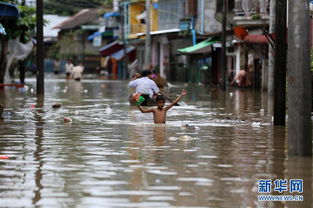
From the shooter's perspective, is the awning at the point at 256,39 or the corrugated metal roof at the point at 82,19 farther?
the corrugated metal roof at the point at 82,19

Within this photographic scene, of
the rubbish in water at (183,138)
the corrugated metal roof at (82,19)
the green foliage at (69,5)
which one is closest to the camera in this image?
the rubbish in water at (183,138)

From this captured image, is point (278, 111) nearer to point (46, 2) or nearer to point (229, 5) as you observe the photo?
point (229, 5)

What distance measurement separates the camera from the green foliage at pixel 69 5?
98.7 m

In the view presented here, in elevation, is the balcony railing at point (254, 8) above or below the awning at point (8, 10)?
above

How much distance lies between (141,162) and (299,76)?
244 cm

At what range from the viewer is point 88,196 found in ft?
28.7

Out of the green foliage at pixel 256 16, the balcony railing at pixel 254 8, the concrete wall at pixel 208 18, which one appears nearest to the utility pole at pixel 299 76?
the balcony railing at pixel 254 8

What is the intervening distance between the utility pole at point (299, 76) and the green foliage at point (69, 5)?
83839 mm

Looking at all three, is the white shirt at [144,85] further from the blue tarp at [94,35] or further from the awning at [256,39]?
the blue tarp at [94,35]

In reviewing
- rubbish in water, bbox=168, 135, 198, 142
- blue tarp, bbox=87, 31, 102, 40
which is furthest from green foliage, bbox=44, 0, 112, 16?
rubbish in water, bbox=168, 135, 198, 142

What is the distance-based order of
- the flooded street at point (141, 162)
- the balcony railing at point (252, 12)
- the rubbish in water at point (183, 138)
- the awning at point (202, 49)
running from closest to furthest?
the flooded street at point (141, 162), the rubbish in water at point (183, 138), the balcony railing at point (252, 12), the awning at point (202, 49)

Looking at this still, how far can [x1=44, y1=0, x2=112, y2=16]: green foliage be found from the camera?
324 ft

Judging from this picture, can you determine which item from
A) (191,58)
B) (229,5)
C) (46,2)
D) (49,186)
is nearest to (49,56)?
(46,2)

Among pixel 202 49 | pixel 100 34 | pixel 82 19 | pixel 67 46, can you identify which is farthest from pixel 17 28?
pixel 82 19
